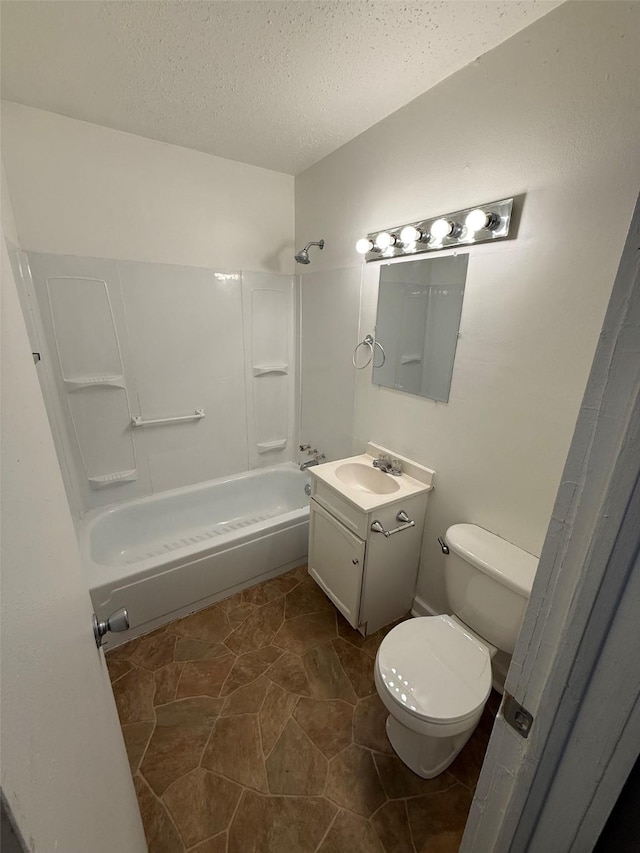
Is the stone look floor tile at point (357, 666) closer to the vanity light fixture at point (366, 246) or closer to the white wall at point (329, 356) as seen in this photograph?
the white wall at point (329, 356)

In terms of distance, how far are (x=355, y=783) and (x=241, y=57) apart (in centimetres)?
275

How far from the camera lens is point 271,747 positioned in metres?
1.34

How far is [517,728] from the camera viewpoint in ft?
1.79

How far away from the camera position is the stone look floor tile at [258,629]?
1747mm

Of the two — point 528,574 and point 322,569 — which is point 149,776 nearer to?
point 322,569

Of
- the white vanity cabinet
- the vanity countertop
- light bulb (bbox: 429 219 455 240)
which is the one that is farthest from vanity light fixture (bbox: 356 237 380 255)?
the white vanity cabinet

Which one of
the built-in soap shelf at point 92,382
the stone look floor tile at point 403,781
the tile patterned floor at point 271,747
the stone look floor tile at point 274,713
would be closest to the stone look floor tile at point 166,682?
the tile patterned floor at point 271,747

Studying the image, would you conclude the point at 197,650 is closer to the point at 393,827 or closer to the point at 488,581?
the point at 393,827

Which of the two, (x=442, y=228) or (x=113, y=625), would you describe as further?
(x=442, y=228)

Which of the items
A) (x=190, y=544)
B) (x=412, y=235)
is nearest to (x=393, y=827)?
(x=190, y=544)

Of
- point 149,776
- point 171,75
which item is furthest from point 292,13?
point 149,776

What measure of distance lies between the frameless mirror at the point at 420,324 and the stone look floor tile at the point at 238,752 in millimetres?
1643

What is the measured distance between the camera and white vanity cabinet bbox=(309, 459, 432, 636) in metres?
1.62

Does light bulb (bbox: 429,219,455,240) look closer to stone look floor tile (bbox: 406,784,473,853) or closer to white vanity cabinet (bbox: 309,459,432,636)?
white vanity cabinet (bbox: 309,459,432,636)
